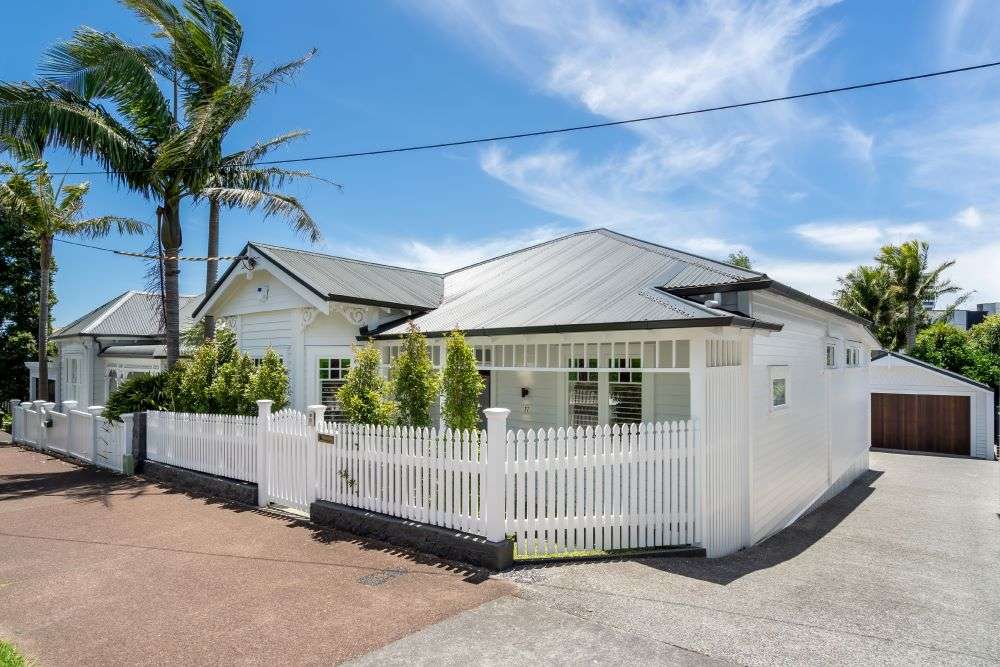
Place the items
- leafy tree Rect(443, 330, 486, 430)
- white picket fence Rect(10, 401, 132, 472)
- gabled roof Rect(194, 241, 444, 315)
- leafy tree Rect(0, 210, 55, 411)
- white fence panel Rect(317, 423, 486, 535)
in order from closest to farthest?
white fence panel Rect(317, 423, 486, 535), leafy tree Rect(443, 330, 486, 430), gabled roof Rect(194, 241, 444, 315), white picket fence Rect(10, 401, 132, 472), leafy tree Rect(0, 210, 55, 411)

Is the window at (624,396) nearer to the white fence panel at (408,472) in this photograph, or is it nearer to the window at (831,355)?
the white fence panel at (408,472)

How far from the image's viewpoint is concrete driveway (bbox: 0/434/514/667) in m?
4.64

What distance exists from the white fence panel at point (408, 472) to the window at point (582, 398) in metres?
4.57

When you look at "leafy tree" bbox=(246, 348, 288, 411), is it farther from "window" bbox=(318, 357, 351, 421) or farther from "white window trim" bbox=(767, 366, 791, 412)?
"white window trim" bbox=(767, 366, 791, 412)

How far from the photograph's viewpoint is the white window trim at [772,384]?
8961 millimetres

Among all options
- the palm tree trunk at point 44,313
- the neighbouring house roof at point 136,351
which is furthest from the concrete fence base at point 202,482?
the palm tree trunk at point 44,313

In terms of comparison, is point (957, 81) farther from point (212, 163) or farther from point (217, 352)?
point (212, 163)

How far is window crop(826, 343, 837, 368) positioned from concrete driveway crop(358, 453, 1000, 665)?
4607mm

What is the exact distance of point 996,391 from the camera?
21938 mm

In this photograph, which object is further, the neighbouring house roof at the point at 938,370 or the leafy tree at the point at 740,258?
the leafy tree at the point at 740,258

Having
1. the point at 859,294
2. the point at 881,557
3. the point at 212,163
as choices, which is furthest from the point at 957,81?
the point at 859,294

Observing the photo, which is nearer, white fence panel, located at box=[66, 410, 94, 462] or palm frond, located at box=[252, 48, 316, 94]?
white fence panel, located at box=[66, 410, 94, 462]

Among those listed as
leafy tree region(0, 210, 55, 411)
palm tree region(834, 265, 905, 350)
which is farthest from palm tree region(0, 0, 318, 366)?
palm tree region(834, 265, 905, 350)

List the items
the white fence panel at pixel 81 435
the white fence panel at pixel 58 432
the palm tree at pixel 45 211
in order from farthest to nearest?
the palm tree at pixel 45 211 < the white fence panel at pixel 58 432 < the white fence panel at pixel 81 435
